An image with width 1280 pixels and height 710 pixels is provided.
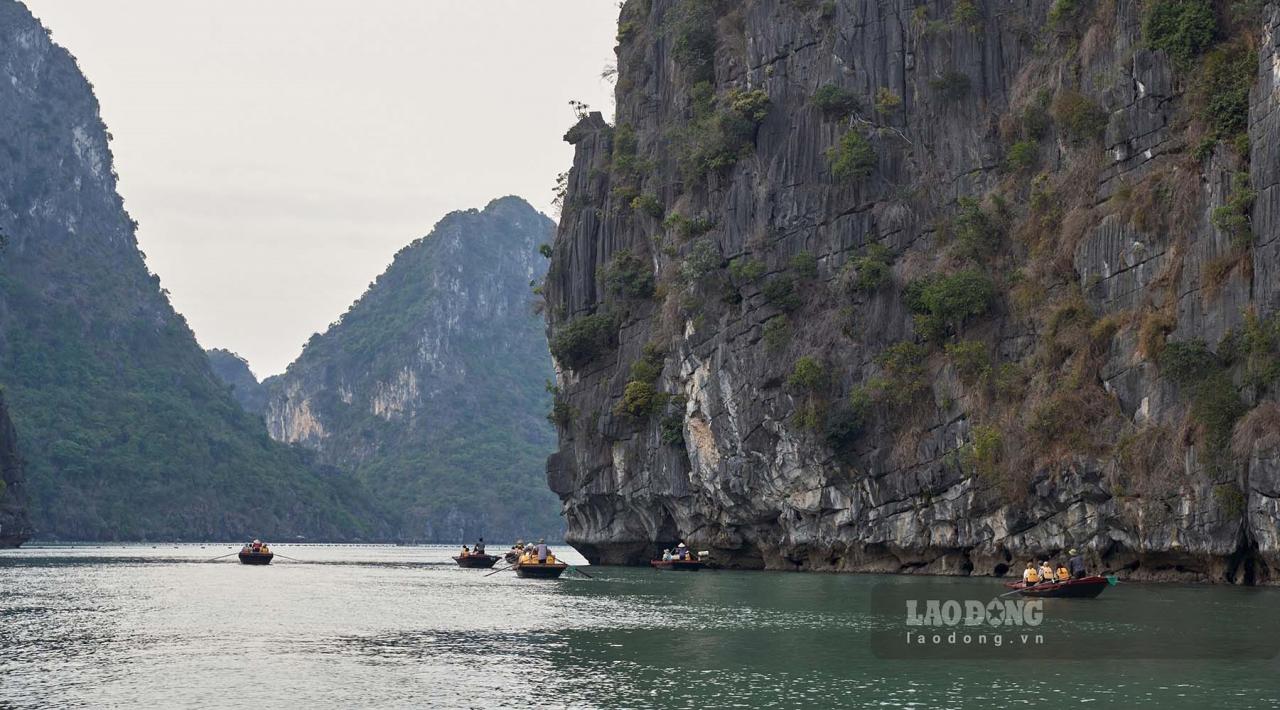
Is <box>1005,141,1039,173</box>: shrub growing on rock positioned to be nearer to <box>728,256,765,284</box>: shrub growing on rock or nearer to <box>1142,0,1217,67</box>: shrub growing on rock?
<box>1142,0,1217,67</box>: shrub growing on rock

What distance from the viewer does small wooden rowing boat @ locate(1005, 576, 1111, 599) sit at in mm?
39844

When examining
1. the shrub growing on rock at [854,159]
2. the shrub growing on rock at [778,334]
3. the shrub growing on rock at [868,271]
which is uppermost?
the shrub growing on rock at [854,159]

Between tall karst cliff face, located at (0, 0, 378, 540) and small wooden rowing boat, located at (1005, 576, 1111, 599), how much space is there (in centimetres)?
11123

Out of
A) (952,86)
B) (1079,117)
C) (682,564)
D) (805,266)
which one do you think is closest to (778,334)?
(805,266)

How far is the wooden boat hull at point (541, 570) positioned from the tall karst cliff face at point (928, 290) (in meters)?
8.26

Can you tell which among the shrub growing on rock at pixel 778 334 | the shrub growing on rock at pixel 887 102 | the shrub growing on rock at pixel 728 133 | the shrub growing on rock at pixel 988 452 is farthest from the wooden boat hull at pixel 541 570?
the shrub growing on rock at pixel 887 102

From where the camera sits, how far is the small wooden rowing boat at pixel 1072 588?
39844 mm

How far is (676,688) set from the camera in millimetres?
24125

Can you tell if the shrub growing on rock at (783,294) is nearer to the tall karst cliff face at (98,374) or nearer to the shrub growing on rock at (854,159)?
the shrub growing on rock at (854,159)

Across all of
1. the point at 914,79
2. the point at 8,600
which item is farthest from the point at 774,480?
the point at 8,600

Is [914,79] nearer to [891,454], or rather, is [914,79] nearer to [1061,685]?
[891,454]

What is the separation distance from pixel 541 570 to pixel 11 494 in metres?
60.7

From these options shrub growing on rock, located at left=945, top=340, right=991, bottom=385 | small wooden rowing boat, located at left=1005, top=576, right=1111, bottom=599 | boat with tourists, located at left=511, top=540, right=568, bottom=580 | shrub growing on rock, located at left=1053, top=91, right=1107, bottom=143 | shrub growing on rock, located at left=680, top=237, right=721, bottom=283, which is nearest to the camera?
small wooden rowing boat, located at left=1005, top=576, right=1111, bottom=599

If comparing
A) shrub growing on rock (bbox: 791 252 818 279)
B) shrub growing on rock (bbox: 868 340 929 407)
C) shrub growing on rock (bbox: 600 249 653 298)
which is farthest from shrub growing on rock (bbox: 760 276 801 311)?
shrub growing on rock (bbox: 600 249 653 298)
